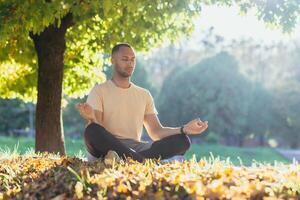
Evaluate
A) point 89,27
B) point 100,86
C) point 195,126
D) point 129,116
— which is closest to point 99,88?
point 100,86

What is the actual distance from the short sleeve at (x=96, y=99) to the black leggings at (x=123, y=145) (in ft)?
1.63

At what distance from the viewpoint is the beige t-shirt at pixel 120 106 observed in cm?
673

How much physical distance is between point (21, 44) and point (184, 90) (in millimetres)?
27200

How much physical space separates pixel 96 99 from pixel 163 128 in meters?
0.82

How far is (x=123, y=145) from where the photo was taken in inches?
245

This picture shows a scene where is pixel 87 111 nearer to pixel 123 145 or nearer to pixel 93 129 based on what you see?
pixel 93 129

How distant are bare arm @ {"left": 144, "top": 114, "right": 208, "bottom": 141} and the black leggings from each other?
0.16 metres

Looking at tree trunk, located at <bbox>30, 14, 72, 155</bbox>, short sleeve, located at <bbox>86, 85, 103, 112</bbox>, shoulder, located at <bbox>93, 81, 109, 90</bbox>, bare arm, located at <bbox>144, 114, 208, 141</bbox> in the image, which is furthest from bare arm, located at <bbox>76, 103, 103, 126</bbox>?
tree trunk, located at <bbox>30, 14, 72, 155</bbox>

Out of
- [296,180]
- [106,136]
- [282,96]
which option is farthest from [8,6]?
[282,96]

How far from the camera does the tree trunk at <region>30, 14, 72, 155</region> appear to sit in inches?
399

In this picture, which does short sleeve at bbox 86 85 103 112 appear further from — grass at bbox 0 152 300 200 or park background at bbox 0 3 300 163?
park background at bbox 0 3 300 163

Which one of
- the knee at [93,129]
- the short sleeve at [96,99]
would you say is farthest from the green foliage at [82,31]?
the knee at [93,129]

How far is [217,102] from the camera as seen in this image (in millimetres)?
37312

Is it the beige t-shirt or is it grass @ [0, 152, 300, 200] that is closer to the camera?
grass @ [0, 152, 300, 200]
